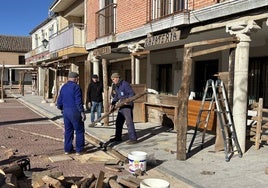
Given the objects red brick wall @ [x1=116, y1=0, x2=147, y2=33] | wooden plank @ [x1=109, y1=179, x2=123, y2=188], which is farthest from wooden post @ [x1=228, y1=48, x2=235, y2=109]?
red brick wall @ [x1=116, y1=0, x2=147, y2=33]

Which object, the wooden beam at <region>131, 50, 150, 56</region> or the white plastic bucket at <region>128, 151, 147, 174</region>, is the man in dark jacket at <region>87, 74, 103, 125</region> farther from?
the white plastic bucket at <region>128, 151, 147, 174</region>

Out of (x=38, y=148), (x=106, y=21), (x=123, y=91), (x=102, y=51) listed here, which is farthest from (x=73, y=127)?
(x=106, y=21)

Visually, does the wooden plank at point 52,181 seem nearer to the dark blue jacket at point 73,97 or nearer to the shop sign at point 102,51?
the dark blue jacket at point 73,97

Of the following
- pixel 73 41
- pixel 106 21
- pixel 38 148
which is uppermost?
pixel 106 21

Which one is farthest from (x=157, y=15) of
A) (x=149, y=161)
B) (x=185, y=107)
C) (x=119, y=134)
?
(x=149, y=161)

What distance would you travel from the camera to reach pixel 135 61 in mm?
12961

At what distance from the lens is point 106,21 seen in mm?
15188

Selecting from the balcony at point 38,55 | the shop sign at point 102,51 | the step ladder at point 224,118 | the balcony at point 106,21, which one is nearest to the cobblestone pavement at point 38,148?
the step ladder at point 224,118

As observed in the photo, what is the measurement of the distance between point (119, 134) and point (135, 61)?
4.50 meters

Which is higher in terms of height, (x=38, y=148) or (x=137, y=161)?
(x=137, y=161)

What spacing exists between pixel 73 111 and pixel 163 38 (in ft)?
12.4

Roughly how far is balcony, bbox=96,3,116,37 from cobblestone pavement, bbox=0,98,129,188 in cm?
453

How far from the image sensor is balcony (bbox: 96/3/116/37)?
47.4ft

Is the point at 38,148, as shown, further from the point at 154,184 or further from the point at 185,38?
the point at 185,38
